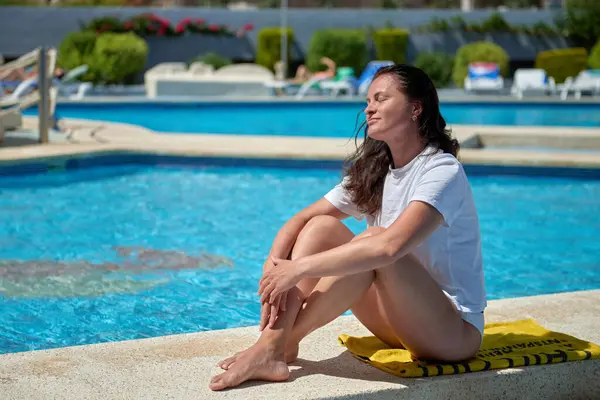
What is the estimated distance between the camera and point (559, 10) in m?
25.2

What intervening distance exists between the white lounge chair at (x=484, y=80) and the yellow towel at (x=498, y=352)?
15.9 meters

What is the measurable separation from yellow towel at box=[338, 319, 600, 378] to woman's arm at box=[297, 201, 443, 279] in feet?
1.33

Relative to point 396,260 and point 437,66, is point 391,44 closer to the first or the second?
point 437,66

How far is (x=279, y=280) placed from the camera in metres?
2.47

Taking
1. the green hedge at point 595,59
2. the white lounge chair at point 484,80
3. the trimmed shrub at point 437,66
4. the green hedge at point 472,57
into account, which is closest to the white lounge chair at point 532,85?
the white lounge chair at point 484,80

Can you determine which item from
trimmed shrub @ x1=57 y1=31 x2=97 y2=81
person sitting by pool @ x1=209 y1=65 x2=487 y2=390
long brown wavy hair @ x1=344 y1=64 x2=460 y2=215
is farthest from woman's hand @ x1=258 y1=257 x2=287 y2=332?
trimmed shrub @ x1=57 y1=31 x2=97 y2=81

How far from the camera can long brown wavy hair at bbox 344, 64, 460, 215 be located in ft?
8.59

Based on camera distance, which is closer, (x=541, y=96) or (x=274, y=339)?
(x=274, y=339)

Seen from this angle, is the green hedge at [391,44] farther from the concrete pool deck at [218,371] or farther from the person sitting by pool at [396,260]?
the person sitting by pool at [396,260]

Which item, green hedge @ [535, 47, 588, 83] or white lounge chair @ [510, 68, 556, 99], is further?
green hedge @ [535, 47, 588, 83]

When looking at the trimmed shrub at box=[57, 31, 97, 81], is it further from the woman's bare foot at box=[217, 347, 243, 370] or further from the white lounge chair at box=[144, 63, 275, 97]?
the woman's bare foot at box=[217, 347, 243, 370]

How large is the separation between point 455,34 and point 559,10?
3350 millimetres

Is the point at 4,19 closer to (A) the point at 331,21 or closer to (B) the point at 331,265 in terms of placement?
(A) the point at 331,21

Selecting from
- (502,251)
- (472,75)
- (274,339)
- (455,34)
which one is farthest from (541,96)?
(274,339)
